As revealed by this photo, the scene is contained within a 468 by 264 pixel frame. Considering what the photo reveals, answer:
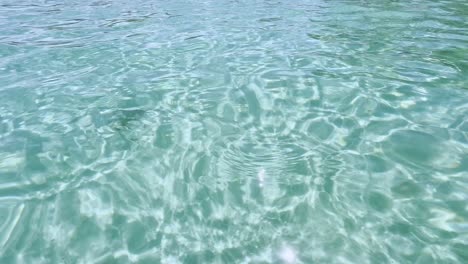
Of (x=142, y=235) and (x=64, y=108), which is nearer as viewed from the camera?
(x=142, y=235)

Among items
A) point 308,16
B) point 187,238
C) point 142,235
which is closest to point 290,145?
point 187,238

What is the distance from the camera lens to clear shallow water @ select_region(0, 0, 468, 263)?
9.41 feet

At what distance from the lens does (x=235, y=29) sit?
902 centimetres

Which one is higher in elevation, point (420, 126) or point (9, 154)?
point (420, 126)

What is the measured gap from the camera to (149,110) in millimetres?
4863

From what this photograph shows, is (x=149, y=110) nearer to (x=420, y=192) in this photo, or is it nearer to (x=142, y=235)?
(x=142, y=235)

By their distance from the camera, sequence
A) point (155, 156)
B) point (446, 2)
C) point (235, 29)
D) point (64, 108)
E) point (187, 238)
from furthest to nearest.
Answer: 1. point (446, 2)
2. point (235, 29)
3. point (64, 108)
4. point (155, 156)
5. point (187, 238)

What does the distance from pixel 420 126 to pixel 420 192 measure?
47.4 inches

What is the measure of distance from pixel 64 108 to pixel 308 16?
7.62 metres

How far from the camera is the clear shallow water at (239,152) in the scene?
2.87 m

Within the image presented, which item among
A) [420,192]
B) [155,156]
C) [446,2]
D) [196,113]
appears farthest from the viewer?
[446,2]

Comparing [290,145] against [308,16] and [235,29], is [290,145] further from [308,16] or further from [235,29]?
[308,16]

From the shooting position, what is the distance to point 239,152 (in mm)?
3945

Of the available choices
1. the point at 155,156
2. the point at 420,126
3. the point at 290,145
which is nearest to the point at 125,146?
the point at 155,156
